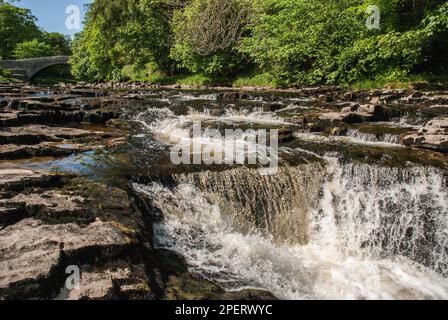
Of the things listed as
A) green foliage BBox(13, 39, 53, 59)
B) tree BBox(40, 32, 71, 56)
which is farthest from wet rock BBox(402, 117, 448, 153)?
tree BBox(40, 32, 71, 56)

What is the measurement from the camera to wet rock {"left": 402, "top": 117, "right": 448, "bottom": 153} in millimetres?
8633

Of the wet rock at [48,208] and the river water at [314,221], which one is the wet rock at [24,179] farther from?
the river water at [314,221]

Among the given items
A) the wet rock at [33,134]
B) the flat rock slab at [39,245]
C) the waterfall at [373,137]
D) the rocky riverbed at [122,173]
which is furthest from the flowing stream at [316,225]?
the wet rock at [33,134]

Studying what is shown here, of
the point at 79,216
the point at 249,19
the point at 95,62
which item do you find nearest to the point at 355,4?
the point at 249,19

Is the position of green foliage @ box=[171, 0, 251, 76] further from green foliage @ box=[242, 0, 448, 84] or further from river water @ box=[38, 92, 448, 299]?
river water @ box=[38, 92, 448, 299]

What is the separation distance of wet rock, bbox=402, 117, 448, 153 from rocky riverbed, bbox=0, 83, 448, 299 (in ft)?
0.08

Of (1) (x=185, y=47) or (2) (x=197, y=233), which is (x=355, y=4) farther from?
(2) (x=197, y=233)

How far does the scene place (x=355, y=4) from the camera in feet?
69.2

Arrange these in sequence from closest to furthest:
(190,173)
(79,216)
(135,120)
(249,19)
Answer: (79,216) → (190,173) → (135,120) → (249,19)

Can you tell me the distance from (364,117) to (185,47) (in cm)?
2022

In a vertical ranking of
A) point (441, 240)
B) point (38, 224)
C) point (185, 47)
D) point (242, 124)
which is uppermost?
point (185, 47)

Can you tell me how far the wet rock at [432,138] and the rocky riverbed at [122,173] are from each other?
0.02 m

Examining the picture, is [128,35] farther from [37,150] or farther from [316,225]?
[316,225]

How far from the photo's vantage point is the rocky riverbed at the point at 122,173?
405cm
